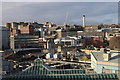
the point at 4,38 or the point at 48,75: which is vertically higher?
the point at 4,38

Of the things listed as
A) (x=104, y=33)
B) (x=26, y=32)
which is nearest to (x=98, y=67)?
(x=26, y=32)

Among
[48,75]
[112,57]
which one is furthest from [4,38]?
[112,57]

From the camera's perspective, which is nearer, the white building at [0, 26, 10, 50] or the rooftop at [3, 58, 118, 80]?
the rooftop at [3, 58, 118, 80]

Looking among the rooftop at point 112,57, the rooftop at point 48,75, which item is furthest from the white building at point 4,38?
the rooftop at point 112,57

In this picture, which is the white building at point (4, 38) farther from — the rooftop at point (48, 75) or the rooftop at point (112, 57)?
the rooftop at point (112, 57)

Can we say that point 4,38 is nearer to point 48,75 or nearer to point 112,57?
point 48,75

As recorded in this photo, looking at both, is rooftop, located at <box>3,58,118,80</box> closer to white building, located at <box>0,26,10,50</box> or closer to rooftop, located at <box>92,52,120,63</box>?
rooftop, located at <box>92,52,120,63</box>

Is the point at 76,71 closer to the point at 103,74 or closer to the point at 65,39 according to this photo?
the point at 103,74

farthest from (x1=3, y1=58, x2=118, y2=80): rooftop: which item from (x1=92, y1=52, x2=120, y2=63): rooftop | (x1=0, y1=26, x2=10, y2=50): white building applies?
(x1=0, y1=26, x2=10, y2=50): white building

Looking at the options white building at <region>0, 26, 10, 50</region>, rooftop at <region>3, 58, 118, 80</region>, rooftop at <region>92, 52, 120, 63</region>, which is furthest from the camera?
white building at <region>0, 26, 10, 50</region>

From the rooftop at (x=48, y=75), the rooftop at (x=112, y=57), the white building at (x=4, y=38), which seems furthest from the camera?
the white building at (x=4, y=38)

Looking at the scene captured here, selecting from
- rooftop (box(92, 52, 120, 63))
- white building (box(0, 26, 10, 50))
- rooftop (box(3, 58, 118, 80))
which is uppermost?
white building (box(0, 26, 10, 50))
